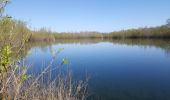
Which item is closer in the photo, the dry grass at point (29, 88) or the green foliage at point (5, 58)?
the green foliage at point (5, 58)

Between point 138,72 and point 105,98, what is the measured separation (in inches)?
157

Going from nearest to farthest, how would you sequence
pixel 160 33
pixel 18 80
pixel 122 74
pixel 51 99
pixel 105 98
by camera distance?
pixel 18 80 → pixel 51 99 → pixel 105 98 → pixel 122 74 → pixel 160 33

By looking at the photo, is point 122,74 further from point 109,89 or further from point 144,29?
point 144,29

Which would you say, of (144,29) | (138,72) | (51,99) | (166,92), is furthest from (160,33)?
(51,99)

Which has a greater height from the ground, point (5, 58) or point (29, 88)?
point (5, 58)

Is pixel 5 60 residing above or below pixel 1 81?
above

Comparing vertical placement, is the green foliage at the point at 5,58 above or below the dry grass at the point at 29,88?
above

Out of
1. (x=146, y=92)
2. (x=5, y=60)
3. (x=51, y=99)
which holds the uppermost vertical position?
(x=5, y=60)

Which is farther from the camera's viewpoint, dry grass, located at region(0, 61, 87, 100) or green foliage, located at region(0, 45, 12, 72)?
dry grass, located at region(0, 61, 87, 100)

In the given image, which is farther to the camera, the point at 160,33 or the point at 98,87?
the point at 160,33

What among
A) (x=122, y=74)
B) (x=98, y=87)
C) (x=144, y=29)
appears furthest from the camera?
(x=144, y=29)

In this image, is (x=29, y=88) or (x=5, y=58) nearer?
(x=5, y=58)

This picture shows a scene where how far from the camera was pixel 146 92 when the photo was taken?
249 inches

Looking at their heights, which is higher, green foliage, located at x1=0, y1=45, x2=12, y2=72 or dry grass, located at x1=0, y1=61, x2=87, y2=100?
green foliage, located at x1=0, y1=45, x2=12, y2=72
